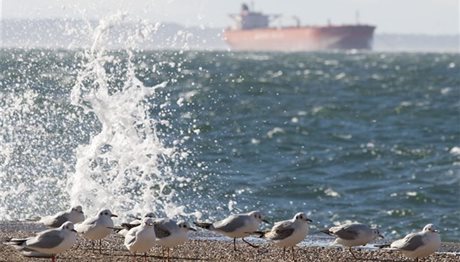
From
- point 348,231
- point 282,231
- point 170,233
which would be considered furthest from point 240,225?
point 348,231

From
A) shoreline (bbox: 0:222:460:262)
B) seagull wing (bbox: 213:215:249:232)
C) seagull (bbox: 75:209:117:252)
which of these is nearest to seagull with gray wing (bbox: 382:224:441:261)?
shoreline (bbox: 0:222:460:262)

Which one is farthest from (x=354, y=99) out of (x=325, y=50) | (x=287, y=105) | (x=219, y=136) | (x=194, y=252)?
(x=325, y=50)

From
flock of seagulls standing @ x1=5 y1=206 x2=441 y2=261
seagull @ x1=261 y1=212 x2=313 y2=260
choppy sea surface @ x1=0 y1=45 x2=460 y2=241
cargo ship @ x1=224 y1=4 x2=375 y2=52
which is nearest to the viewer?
flock of seagulls standing @ x1=5 y1=206 x2=441 y2=261

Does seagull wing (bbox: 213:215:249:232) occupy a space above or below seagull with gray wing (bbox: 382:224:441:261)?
above

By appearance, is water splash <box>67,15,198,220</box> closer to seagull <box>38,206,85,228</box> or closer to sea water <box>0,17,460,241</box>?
sea water <box>0,17,460,241</box>

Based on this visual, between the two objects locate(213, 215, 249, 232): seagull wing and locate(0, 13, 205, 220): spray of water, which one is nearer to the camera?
locate(213, 215, 249, 232): seagull wing

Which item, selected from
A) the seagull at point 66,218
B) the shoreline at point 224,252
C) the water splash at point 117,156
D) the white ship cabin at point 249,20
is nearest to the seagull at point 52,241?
the shoreline at point 224,252

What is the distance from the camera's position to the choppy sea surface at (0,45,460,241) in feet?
69.8

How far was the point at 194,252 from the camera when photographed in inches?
558

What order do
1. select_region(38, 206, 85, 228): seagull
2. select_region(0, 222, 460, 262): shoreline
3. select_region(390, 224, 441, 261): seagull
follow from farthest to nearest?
1. select_region(38, 206, 85, 228): seagull
2. select_region(0, 222, 460, 262): shoreline
3. select_region(390, 224, 441, 261): seagull

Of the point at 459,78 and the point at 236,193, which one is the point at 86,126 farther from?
the point at 459,78

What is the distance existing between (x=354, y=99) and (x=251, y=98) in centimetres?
519

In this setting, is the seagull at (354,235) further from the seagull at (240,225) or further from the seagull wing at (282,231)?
the seagull at (240,225)

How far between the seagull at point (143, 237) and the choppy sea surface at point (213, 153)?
6.17 meters
